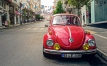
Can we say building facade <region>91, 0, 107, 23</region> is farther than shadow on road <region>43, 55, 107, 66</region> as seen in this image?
Yes

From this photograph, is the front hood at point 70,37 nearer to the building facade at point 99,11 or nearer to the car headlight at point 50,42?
the car headlight at point 50,42

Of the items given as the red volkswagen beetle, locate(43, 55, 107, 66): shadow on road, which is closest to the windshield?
the red volkswagen beetle

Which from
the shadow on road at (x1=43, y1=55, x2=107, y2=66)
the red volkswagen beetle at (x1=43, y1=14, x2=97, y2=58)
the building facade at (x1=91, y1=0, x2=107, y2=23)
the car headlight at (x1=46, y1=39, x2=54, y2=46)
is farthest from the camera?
the building facade at (x1=91, y1=0, x2=107, y2=23)

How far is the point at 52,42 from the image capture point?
6.00 meters

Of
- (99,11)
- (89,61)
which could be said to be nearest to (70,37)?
(89,61)

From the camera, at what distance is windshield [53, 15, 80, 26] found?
24.6 feet

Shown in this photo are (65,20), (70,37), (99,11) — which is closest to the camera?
(70,37)

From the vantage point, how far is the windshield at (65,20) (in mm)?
7488

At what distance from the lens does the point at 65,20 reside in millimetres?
7590

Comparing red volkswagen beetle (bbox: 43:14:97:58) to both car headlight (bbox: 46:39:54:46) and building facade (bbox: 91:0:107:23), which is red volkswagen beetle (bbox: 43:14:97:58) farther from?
building facade (bbox: 91:0:107:23)

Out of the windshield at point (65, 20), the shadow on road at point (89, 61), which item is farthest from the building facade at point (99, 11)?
the shadow on road at point (89, 61)

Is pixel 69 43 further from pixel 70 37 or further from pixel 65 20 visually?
pixel 65 20

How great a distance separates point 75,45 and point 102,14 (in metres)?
19.0

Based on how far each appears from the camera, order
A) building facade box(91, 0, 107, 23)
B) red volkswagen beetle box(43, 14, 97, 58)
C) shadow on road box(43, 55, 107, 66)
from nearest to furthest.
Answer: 1. red volkswagen beetle box(43, 14, 97, 58)
2. shadow on road box(43, 55, 107, 66)
3. building facade box(91, 0, 107, 23)
